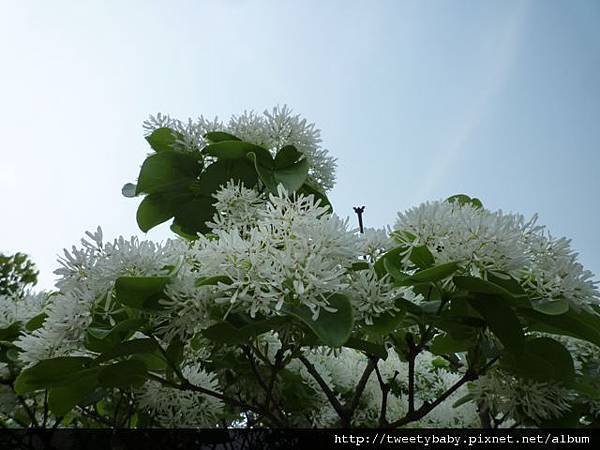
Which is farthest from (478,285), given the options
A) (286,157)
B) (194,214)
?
(194,214)

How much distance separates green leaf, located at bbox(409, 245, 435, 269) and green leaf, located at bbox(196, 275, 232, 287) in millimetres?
241

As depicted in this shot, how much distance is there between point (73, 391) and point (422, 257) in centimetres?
56

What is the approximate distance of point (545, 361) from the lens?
2.87ft

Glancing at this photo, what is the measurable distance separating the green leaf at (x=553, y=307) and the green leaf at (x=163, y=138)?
29.0 inches

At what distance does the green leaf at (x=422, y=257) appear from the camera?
0.78 metres

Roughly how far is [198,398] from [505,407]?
60 centimetres

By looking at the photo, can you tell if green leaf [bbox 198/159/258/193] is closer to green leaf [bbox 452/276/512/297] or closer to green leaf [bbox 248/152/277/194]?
green leaf [bbox 248/152/277/194]

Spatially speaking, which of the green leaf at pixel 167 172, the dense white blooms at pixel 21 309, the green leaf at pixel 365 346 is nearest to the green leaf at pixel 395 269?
the green leaf at pixel 365 346

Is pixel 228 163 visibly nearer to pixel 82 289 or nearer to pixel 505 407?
pixel 82 289

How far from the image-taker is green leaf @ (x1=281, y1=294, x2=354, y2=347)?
651mm

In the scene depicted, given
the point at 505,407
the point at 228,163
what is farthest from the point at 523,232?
the point at 228,163

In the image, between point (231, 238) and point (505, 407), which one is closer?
point (231, 238)

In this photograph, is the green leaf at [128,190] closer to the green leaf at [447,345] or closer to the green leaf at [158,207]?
the green leaf at [158,207]

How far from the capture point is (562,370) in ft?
2.89
